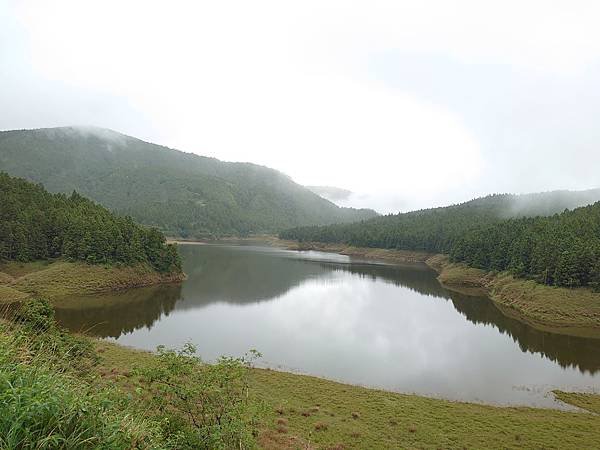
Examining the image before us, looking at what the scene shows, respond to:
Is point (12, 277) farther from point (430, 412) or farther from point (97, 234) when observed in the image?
point (430, 412)

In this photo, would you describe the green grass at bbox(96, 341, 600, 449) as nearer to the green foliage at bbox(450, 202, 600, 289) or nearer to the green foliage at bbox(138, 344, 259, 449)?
the green foliage at bbox(138, 344, 259, 449)

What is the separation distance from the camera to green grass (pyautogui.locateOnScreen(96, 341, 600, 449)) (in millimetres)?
17609

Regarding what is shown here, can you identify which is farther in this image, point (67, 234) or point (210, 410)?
point (67, 234)

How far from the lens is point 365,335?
139 feet

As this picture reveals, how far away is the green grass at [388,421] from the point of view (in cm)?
1761

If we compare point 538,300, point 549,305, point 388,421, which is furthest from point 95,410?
point 538,300

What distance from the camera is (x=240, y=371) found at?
10.9m

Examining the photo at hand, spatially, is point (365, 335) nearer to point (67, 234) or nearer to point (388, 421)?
point (388, 421)

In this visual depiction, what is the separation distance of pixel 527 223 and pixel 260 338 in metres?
87.0

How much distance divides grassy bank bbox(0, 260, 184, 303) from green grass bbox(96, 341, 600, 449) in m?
35.4

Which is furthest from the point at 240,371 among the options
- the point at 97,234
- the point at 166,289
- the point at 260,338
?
the point at 97,234

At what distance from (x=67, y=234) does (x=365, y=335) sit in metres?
54.1

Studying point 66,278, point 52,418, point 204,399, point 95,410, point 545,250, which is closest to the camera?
point 52,418

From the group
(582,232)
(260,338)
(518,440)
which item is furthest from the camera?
(582,232)
